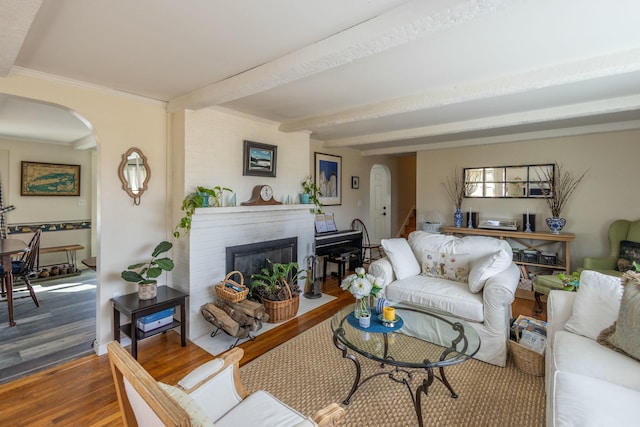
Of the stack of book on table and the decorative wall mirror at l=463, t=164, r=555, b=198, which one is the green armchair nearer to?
the decorative wall mirror at l=463, t=164, r=555, b=198

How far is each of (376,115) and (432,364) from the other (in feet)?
7.52

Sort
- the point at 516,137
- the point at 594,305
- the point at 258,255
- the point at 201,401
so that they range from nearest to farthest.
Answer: the point at 201,401 < the point at 594,305 < the point at 258,255 < the point at 516,137

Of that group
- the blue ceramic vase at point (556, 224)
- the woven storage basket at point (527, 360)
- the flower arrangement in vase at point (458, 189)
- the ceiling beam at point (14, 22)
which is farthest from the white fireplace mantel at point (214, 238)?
the blue ceramic vase at point (556, 224)

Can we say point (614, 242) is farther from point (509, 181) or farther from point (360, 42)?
point (360, 42)

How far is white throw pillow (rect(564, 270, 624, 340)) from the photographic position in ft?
6.44

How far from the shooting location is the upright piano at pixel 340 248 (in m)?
4.72

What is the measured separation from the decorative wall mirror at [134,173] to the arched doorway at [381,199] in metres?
5.01

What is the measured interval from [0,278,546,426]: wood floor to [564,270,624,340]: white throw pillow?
7.56 ft

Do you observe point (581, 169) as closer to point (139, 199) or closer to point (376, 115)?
point (376, 115)

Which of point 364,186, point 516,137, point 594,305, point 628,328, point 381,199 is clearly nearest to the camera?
point 628,328

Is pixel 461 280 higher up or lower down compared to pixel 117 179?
lower down

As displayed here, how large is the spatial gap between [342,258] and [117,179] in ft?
10.2

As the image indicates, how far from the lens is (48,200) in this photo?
5293 mm

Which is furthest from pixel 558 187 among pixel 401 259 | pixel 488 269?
pixel 401 259
